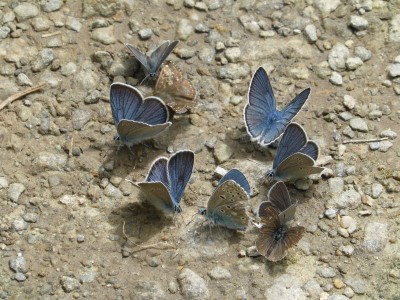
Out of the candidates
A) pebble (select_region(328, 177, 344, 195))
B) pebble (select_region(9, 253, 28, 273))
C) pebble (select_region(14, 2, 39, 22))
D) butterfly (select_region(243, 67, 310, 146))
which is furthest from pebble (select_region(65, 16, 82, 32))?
pebble (select_region(328, 177, 344, 195))

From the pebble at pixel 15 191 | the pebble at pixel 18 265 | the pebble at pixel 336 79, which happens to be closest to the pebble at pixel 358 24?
the pebble at pixel 336 79

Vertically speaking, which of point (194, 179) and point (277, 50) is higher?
point (277, 50)

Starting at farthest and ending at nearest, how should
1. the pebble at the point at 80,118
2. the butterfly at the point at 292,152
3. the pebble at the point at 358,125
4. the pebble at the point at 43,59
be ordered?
the pebble at the point at 43,59 → the pebble at the point at 358,125 → the pebble at the point at 80,118 → the butterfly at the point at 292,152

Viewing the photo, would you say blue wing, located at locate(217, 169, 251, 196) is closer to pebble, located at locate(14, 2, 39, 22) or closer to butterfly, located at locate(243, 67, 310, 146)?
butterfly, located at locate(243, 67, 310, 146)

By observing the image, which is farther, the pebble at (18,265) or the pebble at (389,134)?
the pebble at (389,134)

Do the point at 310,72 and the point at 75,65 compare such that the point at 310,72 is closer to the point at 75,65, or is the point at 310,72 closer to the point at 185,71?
the point at 185,71

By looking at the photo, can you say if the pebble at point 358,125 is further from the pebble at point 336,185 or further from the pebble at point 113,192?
the pebble at point 113,192

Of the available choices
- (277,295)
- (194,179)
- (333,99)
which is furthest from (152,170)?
(333,99)
